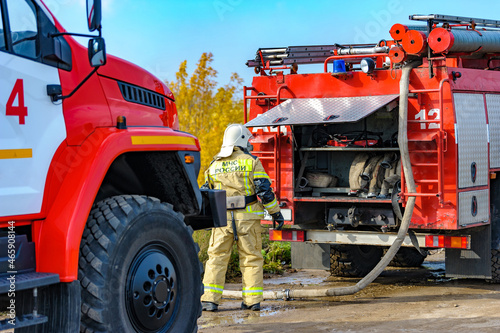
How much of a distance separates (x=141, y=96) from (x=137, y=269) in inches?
48.0

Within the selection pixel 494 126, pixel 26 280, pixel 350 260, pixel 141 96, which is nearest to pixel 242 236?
pixel 350 260

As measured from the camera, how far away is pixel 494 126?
342 inches

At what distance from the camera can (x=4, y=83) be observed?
12.6 ft

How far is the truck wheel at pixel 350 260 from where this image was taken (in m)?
9.67

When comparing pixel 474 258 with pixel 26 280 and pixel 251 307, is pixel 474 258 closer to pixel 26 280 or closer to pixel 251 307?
pixel 251 307

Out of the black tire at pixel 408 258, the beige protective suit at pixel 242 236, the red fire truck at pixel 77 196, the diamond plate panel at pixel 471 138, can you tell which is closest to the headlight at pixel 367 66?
the diamond plate panel at pixel 471 138

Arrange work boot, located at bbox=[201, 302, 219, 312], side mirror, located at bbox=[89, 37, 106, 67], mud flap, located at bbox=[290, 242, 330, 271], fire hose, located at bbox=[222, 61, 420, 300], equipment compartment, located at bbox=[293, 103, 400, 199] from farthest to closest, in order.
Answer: mud flap, located at bbox=[290, 242, 330, 271]
equipment compartment, located at bbox=[293, 103, 400, 199]
fire hose, located at bbox=[222, 61, 420, 300]
work boot, located at bbox=[201, 302, 219, 312]
side mirror, located at bbox=[89, 37, 106, 67]

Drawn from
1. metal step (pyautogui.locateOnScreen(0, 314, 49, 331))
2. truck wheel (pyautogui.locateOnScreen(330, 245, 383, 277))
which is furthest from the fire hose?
metal step (pyautogui.locateOnScreen(0, 314, 49, 331))

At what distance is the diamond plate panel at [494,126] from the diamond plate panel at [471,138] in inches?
6.7

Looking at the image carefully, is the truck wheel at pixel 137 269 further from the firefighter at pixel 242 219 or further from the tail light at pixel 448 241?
the tail light at pixel 448 241

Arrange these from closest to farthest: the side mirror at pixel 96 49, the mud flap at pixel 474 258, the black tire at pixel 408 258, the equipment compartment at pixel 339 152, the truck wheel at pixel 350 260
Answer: the side mirror at pixel 96 49
the mud flap at pixel 474 258
the equipment compartment at pixel 339 152
the truck wheel at pixel 350 260
the black tire at pixel 408 258

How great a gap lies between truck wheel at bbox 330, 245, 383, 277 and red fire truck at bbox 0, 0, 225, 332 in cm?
491

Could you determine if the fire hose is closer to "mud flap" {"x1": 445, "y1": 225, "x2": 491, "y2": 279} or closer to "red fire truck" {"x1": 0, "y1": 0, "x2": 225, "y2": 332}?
"mud flap" {"x1": 445, "y1": 225, "x2": 491, "y2": 279}

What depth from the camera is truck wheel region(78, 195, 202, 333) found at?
13.8ft
